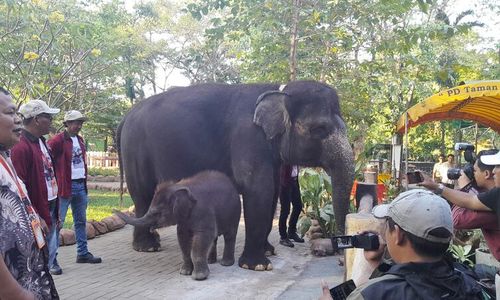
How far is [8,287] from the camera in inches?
80.0

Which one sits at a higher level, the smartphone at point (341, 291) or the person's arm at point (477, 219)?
the person's arm at point (477, 219)

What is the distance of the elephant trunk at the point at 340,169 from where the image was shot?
6.29 metres

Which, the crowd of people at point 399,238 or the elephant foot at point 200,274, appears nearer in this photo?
the crowd of people at point 399,238

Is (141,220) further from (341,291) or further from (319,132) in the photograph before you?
(341,291)

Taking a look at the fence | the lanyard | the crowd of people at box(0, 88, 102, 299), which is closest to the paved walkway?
the crowd of people at box(0, 88, 102, 299)

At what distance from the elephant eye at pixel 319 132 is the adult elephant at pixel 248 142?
1 centimetres

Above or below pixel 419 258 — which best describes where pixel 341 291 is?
below

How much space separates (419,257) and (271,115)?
444 centimetres

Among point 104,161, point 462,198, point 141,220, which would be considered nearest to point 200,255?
point 141,220

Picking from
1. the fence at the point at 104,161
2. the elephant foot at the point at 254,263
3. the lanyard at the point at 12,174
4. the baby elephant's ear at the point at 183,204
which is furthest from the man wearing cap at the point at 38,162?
the fence at the point at 104,161

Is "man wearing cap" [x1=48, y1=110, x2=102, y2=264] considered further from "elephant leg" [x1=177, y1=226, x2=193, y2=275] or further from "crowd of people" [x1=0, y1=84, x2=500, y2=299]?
"crowd of people" [x1=0, y1=84, x2=500, y2=299]

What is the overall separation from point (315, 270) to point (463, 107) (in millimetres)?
5331

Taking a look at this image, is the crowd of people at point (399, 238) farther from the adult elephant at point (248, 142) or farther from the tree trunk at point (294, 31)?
the tree trunk at point (294, 31)

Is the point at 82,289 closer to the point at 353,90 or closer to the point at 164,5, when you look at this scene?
the point at 353,90
